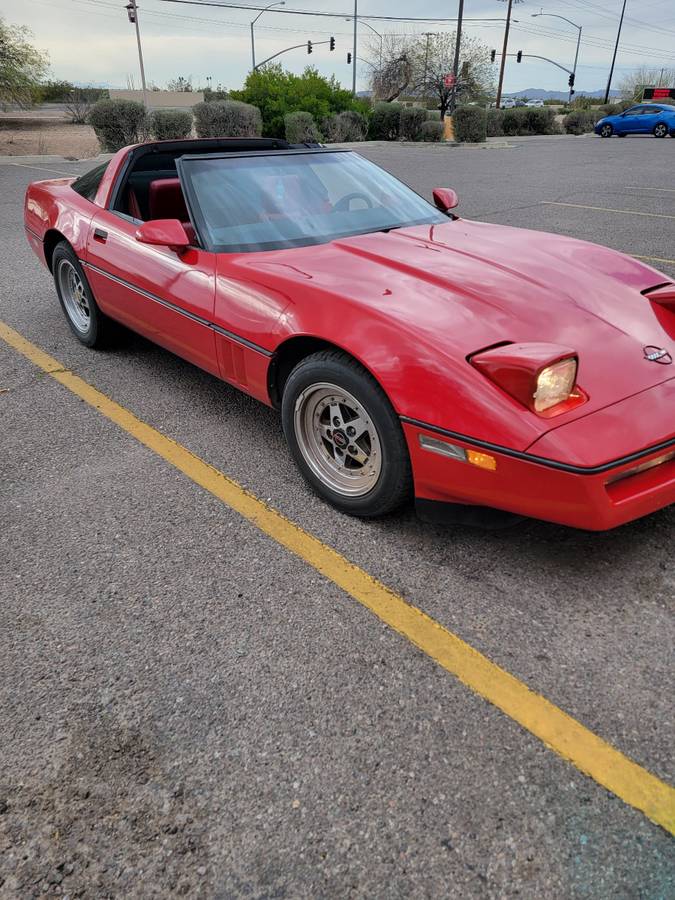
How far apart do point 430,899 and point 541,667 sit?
30.5 inches

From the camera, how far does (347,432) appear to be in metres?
2.60

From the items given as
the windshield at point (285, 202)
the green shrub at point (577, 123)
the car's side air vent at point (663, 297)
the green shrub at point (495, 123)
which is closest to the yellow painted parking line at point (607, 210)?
the windshield at point (285, 202)

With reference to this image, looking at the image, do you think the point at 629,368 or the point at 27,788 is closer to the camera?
the point at 27,788

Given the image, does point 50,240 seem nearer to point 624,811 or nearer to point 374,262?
point 374,262

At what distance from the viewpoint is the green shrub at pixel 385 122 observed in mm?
28656

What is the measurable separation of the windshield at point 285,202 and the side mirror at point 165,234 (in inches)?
5.1

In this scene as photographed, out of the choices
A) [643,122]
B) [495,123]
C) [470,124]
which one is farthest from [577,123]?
[470,124]

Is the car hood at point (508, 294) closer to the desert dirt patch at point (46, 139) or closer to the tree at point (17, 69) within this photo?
the desert dirt patch at point (46, 139)

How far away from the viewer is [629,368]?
224 centimetres

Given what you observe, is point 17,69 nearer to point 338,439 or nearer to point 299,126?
point 299,126

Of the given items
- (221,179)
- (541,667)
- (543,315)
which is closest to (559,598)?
(541,667)

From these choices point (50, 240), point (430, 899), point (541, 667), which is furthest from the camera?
point (50, 240)

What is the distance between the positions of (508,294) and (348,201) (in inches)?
53.1

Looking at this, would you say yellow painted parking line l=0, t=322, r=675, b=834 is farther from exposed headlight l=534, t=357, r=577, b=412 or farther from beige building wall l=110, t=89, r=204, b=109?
beige building wall l=110, t=89, r=204, b=109
